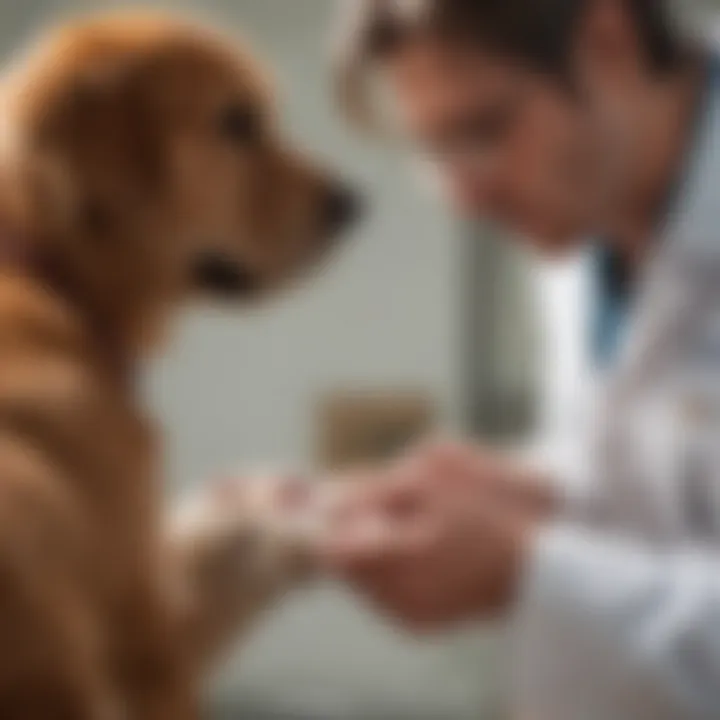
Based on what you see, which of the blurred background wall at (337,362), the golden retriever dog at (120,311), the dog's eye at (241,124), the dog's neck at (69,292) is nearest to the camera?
the golden retriever dog at (120,311)

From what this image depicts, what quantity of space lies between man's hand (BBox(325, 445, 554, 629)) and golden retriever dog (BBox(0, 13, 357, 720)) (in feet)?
0.25

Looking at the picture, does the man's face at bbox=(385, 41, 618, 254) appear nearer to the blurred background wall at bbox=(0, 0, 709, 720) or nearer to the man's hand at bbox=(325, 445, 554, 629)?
the man's hand at bbox=(325, 445, 554, 629)

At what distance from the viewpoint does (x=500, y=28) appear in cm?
90

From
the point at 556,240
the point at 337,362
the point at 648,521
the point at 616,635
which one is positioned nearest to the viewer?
the point at 616,635

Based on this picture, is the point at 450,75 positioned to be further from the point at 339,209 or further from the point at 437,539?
the point at 437,539

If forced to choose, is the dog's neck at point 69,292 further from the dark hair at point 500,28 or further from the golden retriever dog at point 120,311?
the dark hair at point 500,28

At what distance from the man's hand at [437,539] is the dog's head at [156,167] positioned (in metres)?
0.19

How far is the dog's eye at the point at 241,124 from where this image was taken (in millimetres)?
971

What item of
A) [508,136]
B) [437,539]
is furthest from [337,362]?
[437,539]

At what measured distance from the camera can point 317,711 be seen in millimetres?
1639

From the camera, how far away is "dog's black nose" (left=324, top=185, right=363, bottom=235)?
1.05m

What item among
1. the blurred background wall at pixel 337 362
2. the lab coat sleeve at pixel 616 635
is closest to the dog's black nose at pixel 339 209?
the lab coat sleeve at pixel 616 635

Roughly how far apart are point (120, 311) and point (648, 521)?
0.33 m

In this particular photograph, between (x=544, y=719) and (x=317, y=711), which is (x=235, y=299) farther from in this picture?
(x=317, y=711)
